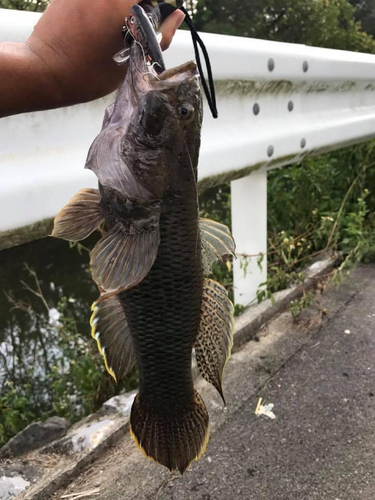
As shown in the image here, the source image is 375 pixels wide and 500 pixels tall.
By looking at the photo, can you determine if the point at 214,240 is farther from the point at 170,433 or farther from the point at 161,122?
the point at 170,433

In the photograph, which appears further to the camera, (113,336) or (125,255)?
(113,336)

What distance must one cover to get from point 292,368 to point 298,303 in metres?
0.61

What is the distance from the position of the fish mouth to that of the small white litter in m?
1.89

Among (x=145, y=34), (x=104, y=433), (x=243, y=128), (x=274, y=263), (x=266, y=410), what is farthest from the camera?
(x=274, y=263)

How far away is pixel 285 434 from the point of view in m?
2.32

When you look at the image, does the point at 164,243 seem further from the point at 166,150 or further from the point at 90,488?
the point at 90,488

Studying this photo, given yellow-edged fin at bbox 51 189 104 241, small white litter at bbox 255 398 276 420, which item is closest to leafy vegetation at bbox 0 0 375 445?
small white litter at bbox 255 398 276 420

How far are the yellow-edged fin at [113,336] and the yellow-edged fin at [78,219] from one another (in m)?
0.24

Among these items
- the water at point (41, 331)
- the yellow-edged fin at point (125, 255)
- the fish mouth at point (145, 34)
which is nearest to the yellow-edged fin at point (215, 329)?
the yellow-edged fin at point (125, 255)

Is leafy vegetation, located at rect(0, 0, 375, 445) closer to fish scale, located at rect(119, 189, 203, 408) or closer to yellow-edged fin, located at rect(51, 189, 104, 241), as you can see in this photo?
fish scale, located at rect(119, 189, 203, 408)

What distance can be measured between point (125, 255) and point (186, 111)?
0.38 m

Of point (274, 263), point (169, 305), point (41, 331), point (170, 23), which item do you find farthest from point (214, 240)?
point (41, 331)

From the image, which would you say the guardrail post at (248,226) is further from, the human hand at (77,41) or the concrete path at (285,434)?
the human hand at (77,41)

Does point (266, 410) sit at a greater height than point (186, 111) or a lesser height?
lesser
